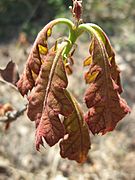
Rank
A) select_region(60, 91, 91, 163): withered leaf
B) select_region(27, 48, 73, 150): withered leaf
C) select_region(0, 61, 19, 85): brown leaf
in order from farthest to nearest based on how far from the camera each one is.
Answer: select_region(0, 61, 19, 85): brown leaf → select_region(60, 91, 91, 163): withered leaf → select_region(27, 48, 73, 150): withered leaf

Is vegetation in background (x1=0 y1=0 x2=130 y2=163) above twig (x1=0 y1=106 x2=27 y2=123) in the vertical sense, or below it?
above

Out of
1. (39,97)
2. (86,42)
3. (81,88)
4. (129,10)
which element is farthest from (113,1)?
(39,97)

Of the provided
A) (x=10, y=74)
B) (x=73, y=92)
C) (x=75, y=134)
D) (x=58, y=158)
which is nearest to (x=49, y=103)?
(x=75, y=134)

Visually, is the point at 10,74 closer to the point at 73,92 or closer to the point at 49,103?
the point at 49,103

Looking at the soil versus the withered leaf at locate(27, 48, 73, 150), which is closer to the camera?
the withered leaf at locate(27, 48, 73, 150)

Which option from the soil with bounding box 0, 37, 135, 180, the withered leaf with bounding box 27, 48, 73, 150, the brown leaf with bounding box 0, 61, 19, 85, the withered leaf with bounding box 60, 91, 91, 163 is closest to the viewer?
the withered leaf with bounding box 27, 48, 73, 150

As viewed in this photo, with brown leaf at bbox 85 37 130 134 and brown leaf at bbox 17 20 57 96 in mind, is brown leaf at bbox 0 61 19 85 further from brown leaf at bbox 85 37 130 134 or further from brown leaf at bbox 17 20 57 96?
brown leaf at bbox 85 37 130 134

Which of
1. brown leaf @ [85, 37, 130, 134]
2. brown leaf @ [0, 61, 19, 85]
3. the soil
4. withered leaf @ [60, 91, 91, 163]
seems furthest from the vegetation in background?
the soil

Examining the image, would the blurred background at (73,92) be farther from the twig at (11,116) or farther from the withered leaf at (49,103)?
the withered leaf at (49,103)

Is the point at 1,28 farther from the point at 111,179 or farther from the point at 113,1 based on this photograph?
the point at 111,179
